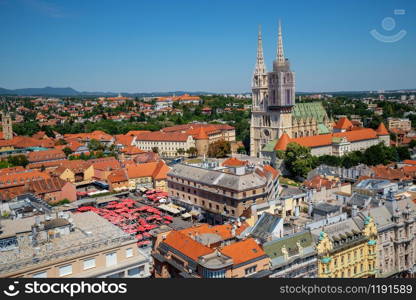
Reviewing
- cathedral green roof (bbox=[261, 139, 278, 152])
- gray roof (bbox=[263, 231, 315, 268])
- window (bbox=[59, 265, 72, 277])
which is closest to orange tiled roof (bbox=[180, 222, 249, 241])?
gray roof (bbox=[263, 231, 315, 268])

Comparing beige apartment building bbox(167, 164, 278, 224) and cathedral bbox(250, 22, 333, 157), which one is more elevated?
cathedral bbox(250, 22, 333, 157)

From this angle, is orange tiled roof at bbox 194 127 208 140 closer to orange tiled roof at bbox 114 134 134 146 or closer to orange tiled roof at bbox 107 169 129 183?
orange tiled roof at bbox 114 134 134 146

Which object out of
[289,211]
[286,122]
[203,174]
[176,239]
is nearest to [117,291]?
[176,239]

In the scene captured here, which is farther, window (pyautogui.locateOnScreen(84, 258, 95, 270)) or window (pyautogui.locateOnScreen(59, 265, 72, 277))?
window (pyautogui.locateOnScreen(84, 258, 95, 270))

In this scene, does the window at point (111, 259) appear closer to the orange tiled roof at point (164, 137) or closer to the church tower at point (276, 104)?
the church tower at point (276, 104)

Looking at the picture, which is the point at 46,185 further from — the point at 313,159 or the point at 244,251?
the point at 313,159

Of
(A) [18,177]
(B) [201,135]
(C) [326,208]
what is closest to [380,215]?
(C) [326,208]
